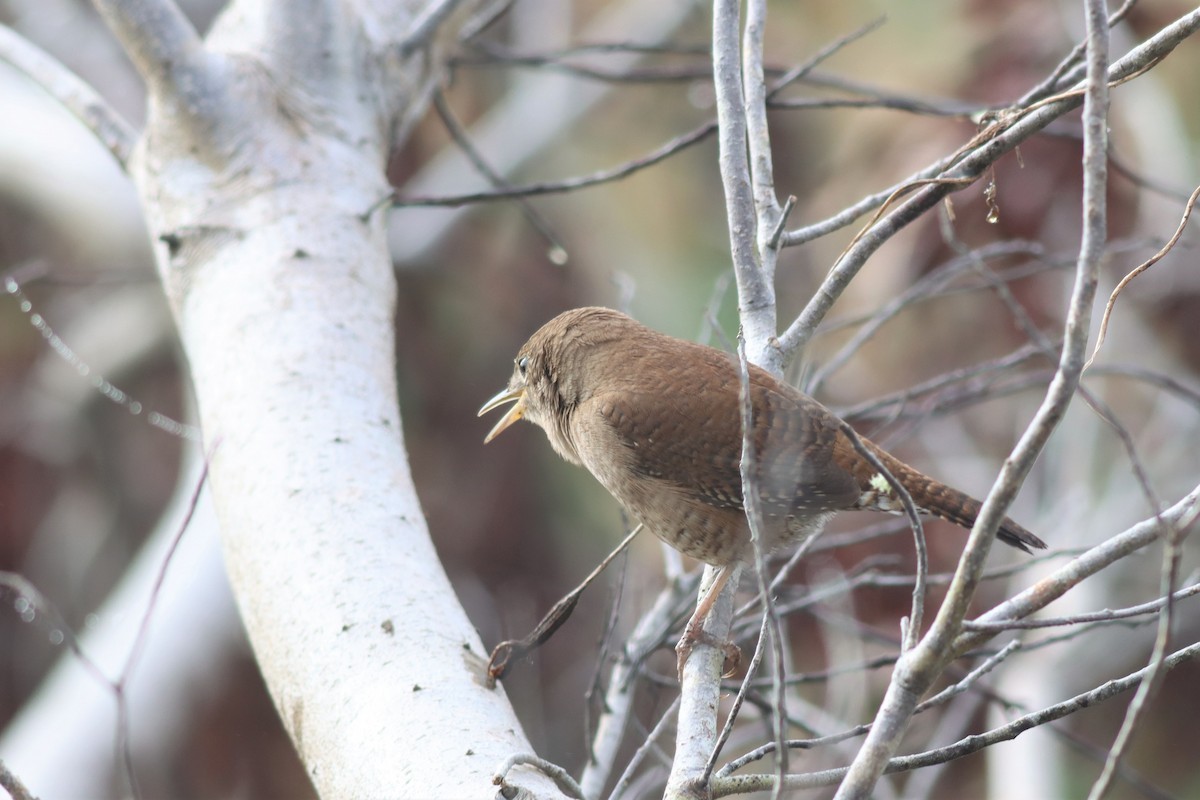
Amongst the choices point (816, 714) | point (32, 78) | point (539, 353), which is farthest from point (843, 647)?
point (32, 78)

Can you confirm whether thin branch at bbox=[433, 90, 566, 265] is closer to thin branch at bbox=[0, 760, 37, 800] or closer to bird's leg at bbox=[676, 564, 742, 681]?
bird's leg at bbox=[676, 564, 742, 681]

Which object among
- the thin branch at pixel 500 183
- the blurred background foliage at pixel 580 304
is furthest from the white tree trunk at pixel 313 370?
the blurred background foliage at pixel 580 304

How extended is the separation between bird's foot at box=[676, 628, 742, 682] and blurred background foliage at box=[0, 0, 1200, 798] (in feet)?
5.76

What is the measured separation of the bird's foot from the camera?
1.92 meters

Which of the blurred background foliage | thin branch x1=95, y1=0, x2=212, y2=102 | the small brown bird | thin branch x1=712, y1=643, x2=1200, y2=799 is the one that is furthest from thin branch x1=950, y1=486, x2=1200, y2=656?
the blurred background foliage

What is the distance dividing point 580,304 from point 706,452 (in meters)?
6.15

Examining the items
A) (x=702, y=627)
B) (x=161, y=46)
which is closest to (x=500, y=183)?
(x=161, y=46)

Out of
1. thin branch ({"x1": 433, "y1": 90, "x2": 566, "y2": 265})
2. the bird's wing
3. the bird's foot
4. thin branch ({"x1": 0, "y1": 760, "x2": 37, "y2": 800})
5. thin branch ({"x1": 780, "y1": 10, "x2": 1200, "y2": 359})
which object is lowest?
thin branch ({"x1": 0, "y1": 760, "x2": 37, "y2": 800})

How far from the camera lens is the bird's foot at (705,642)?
192cm

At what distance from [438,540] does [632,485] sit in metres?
6.42

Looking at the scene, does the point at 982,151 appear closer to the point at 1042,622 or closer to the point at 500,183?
the point at 1042,622

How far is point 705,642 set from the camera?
6.31 ft

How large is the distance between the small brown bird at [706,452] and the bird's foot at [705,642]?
2 cm

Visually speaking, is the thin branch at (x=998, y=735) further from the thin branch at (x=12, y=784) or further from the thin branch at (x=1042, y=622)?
the thin branch at (x=12, y=784)
